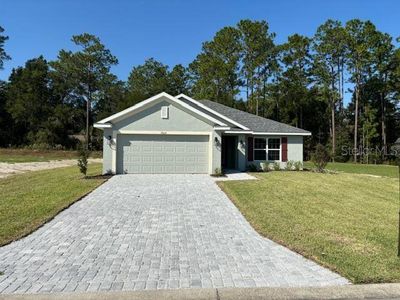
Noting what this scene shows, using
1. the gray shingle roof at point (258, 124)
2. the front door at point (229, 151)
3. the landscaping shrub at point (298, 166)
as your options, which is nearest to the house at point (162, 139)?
the front door at point (229, 151)

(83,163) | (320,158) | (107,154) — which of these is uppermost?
(107,154)

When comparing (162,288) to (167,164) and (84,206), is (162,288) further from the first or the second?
(167,164)

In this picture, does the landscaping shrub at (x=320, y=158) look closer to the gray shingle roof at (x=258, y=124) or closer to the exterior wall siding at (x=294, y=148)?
the exterior wall siding at (x=294, y=148)

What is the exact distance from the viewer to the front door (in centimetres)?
2264

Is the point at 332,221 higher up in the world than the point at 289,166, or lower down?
lower down

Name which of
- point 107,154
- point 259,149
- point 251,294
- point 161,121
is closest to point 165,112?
point 161,121

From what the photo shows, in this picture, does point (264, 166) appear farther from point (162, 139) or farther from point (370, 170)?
point (370, 170)

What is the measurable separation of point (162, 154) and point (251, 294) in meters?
14.8

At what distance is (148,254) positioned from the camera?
588 centimetres

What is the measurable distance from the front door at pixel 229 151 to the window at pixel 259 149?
136cm

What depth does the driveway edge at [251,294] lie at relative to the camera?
13.9 feet

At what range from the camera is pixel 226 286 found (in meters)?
4.59

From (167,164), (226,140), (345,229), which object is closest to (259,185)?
(167,164)

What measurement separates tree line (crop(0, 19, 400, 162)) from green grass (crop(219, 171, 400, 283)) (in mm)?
29546
